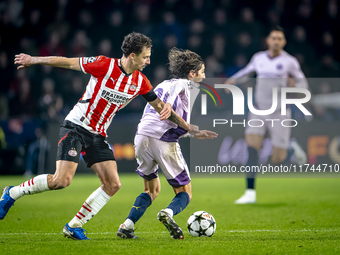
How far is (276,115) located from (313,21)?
8.28 metres

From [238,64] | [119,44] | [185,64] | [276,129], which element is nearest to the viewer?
[185,64]

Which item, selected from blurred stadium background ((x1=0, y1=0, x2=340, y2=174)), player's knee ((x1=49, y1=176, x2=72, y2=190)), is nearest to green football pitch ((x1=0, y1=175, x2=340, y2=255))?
player's knee ((x1=49, y1=176, x2=72, y2=190))

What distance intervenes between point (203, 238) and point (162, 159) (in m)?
0.82

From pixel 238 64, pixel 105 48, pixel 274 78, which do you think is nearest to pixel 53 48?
pixel 105 48

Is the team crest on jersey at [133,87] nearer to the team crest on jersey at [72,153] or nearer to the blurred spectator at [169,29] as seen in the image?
the team crest on jersey at [72,153]

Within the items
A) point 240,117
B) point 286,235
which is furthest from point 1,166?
point 286,235

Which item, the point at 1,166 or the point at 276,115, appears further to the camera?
the point at 1,166

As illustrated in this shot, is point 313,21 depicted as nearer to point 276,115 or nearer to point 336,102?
point 336,102

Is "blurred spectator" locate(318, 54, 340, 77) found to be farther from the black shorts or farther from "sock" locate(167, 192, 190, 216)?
the black shorts

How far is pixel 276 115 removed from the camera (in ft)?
24.4

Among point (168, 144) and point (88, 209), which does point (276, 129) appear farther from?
point (88, 209)

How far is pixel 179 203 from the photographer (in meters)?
4.21

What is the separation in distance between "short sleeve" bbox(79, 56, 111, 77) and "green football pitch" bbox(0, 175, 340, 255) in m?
1.52

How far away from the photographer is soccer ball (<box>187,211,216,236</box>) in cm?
422
